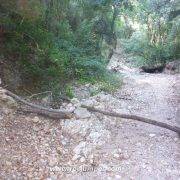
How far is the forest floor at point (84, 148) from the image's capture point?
4.43 meters

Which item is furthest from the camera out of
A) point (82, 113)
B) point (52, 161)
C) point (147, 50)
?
point (147, 50)

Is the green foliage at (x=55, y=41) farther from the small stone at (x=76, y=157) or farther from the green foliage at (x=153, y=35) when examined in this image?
the green foliage at (x=153, y=35)

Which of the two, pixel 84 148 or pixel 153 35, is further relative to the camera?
pixel 153 35

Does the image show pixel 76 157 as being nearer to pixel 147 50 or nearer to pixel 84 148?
pixel 84 148

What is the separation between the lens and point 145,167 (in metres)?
4.66

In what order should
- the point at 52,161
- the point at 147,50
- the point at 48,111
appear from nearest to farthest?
the point at 52,161
the point at 48,111
the point at 147,50

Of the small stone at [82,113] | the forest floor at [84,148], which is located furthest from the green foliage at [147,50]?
the small stone at [82,113]

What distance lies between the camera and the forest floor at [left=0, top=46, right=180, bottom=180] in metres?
4.43

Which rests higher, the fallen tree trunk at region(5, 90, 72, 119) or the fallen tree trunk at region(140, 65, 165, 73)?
the fallen tree trunk at region(5, 90, 72, 119)

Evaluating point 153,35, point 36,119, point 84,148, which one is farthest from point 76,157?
point 153,35

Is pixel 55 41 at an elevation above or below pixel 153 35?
above

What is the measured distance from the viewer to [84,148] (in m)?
5.00

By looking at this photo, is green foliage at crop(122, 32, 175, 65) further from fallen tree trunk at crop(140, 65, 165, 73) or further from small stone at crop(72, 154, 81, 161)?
small stone at crop(72, 154, 81, 161)

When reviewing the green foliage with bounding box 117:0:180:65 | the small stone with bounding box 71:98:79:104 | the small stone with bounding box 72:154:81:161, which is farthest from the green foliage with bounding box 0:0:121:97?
the green foliage with bounding box 117:0:180:65
